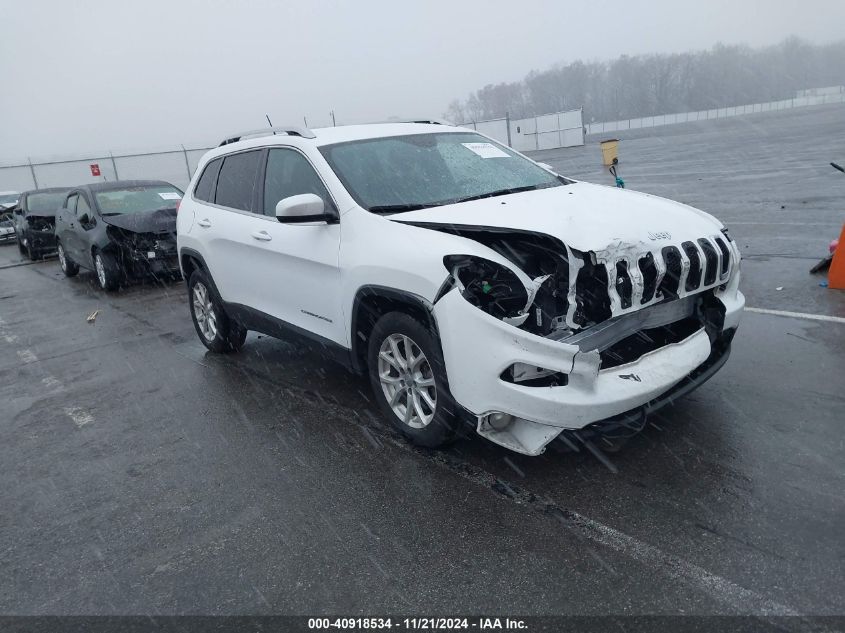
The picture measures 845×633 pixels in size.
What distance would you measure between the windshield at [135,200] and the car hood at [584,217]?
333 inches

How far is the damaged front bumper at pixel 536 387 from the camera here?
3.27 m

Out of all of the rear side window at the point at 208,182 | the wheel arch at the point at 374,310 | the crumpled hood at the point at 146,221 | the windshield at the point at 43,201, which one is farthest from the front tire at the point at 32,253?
the wheel arch at the point at 374,310

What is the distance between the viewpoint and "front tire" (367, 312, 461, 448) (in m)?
3.69

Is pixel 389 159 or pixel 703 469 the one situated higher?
pixel 389 159

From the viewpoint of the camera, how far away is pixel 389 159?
4750mm

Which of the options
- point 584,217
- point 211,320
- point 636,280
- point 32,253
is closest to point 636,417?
point 636,280

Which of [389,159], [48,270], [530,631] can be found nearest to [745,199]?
[389,159]

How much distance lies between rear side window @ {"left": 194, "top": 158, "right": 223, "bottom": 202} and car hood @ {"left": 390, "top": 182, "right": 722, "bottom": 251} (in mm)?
2652

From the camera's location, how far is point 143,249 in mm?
10625

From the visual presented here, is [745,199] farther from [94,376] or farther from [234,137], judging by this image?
[94,376]

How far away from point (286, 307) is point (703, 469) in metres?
2.99

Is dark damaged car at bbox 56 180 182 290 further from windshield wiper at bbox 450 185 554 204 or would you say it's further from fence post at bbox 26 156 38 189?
fence post at bbox 26 156 38 189

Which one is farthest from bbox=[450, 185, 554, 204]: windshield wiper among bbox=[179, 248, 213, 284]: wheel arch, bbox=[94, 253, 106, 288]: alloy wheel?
bbox=[94, 253, 106, 288]: alloy wheel

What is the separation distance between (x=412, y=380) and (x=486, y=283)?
2.46ft
